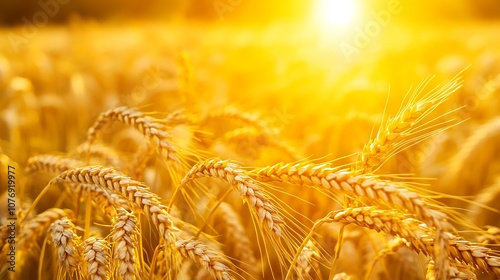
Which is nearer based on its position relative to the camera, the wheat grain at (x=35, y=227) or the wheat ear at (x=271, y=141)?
the wheat grain at (x=35, y=227)

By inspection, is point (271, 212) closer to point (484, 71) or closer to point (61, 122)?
point (61, 122)

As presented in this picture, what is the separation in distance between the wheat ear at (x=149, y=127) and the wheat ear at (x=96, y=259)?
13.3 inches

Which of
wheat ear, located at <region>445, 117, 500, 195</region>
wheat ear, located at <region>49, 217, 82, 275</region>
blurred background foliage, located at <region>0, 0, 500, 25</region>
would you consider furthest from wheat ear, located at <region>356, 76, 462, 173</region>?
blurred background foliage, located at <region>0, 0, 500, 25</region>

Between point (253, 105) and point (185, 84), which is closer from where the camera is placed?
point (185, 84)

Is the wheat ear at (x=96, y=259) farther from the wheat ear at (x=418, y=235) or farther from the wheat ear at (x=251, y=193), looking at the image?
the wheat ear at (x=418, y=235)

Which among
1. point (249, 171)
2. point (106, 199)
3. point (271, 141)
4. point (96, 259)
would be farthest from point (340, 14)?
point (96, 259)

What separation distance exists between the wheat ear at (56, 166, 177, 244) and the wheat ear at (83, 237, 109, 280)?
0.47 feet

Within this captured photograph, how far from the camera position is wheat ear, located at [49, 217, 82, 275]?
1.50 meters

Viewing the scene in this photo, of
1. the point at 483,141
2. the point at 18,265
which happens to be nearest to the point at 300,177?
the point at 18,265

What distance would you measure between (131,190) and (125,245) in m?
0.17

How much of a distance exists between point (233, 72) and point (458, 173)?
4077 millimetres

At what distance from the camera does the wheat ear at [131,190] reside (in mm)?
1456

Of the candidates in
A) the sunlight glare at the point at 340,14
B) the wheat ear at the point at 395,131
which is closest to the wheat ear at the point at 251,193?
the wheat ear at the point at 395,131

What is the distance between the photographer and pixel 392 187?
1.32m
